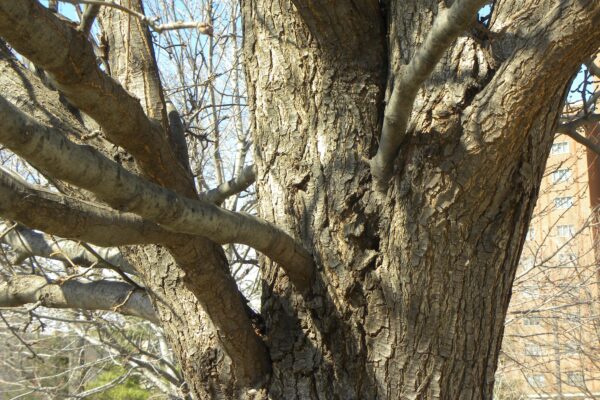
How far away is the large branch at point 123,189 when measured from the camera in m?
1.36

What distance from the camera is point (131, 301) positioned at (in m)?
3.00

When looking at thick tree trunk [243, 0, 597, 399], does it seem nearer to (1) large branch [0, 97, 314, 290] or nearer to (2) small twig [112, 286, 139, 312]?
(1) large branch [0, 97, 314, 290]

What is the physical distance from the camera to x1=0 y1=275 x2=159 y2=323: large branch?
9.21 ft

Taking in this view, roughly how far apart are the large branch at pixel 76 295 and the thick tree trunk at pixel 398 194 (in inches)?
32.3

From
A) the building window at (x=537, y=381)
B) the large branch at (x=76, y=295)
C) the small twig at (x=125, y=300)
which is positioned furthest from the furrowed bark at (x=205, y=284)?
the building window at (x=537, y=381)

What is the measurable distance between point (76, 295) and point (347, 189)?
4.72 feet

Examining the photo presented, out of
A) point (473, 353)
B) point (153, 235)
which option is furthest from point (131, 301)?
point (473, 353)

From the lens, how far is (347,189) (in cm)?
221

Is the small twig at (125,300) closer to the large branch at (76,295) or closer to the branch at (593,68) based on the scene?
the large branch at (76,295)

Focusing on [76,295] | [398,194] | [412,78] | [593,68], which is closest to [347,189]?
[398,194]

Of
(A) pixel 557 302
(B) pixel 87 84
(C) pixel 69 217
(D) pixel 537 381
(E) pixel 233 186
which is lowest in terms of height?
(C) pixel 69 217

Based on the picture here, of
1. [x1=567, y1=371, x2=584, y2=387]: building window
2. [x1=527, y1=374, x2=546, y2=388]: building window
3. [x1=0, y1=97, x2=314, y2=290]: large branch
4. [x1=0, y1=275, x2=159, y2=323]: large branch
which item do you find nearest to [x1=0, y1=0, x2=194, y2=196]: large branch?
[x1=0, y1=97, x2=314, y2=290]: large branch

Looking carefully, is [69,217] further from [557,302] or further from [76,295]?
[557,302]

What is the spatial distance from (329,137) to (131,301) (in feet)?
4.46
